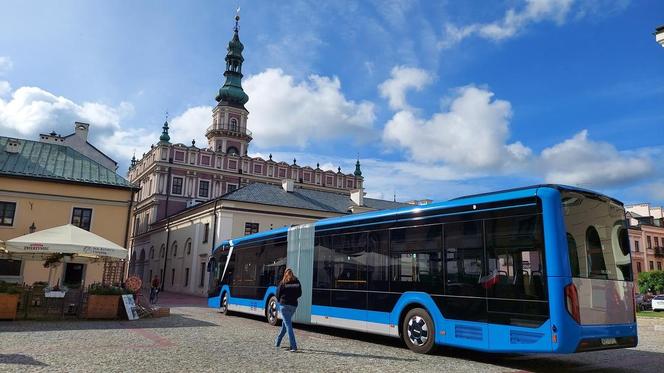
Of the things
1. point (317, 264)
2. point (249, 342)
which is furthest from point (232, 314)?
point (249, 342)

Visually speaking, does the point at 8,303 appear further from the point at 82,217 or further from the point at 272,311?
the point at 82,217

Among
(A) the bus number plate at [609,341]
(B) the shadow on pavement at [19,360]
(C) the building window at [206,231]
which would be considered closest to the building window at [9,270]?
(C) the building window at [206,231]

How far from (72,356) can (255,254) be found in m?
8.51

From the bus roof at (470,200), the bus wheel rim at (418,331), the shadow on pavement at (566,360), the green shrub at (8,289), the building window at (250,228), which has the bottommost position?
the shadow on pavement at (566,360)

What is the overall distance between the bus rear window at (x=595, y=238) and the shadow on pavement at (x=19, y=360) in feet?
29.4

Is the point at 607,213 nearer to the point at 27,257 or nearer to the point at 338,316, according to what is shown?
the point at 338,316

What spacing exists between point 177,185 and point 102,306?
122ft

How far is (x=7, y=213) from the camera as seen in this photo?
26.0 meters

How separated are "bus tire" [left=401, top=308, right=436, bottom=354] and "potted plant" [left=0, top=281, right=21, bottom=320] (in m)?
11.5

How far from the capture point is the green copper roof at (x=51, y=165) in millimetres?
26938

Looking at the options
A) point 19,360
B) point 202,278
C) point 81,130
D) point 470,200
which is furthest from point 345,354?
point 81,130

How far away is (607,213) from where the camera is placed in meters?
9.18

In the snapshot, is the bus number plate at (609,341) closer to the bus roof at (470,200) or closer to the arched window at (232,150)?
the bus roof at (470,200)

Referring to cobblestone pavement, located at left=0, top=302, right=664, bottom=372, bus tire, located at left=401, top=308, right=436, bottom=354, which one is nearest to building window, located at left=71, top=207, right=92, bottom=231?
cobblestone pavement, located at left=0, top=302, right=664, bottom=372
